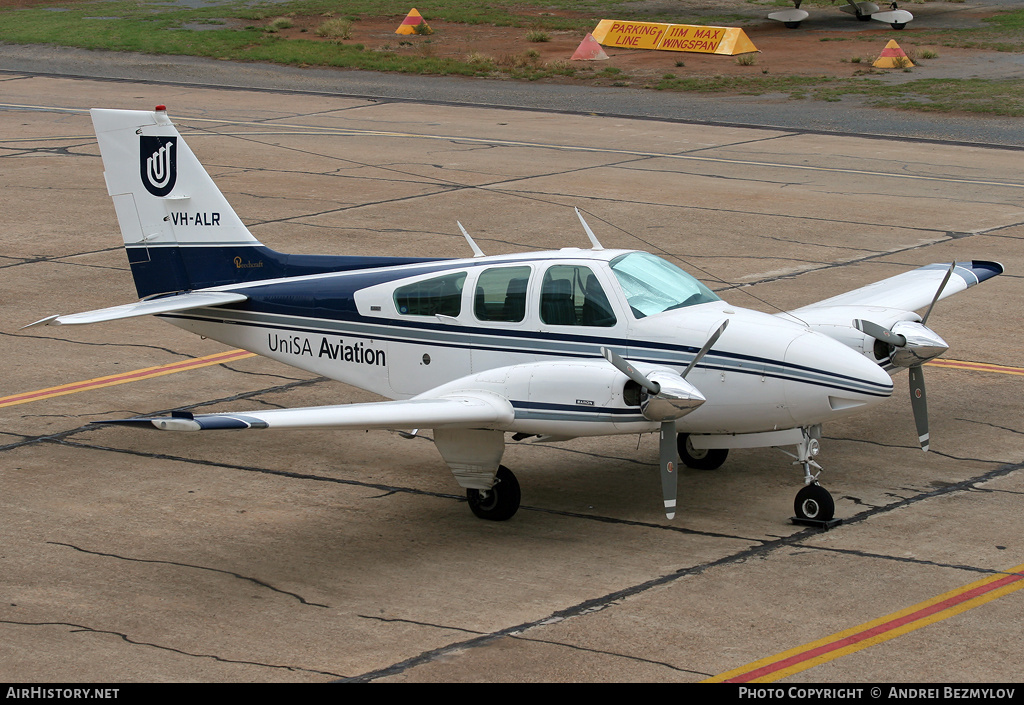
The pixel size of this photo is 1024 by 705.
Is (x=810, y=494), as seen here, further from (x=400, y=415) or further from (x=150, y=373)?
(x=150, y=373)

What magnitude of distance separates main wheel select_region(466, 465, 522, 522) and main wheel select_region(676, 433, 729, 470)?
2138mm

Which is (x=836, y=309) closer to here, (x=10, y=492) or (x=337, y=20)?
(x=10, y=492)

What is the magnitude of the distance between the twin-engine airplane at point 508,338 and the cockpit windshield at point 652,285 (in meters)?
0.03

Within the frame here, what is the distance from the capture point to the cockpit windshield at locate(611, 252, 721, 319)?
1158cm

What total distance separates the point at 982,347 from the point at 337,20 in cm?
4051

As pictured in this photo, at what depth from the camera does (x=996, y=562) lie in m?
10.5

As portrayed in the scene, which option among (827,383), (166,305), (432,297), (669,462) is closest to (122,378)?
(166,305)

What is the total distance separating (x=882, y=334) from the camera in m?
12.1

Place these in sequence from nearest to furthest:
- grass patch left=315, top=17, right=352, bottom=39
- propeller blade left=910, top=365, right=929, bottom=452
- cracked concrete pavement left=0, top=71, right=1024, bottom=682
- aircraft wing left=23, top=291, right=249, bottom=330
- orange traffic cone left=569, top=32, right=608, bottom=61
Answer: cracked concrete pavement left=0, top=71, right=1024, bottom=682, propeller blade left=910, top=365, right=929, bottom=452, aircraft wing left=23, top=291, right=249, bottom=330, orange traffic cone left=569, top=32, right=608, bottom=61, grass patch left=315, top=17, right=352, bottom=39

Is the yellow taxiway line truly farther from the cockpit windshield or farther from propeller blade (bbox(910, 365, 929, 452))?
propeller blade (bbox(910, 365, 929, 452))

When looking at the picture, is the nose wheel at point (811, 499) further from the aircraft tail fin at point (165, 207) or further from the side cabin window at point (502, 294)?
the aircraft tail fin at point (165, 207)

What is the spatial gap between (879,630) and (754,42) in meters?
40.7

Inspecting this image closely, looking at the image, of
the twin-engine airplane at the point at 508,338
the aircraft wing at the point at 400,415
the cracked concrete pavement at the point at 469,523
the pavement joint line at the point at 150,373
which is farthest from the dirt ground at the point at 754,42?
the aircraft wing at the point at 400,415

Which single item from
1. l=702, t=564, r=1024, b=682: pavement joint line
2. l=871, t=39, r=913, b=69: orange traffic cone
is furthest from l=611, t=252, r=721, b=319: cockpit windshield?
l=871, t=39, r=913, b=69: orange traffic cone
